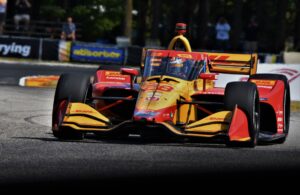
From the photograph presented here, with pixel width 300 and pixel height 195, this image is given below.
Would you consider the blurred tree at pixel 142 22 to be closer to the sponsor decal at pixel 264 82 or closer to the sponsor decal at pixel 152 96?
the sponsor decal at pixel 264 82

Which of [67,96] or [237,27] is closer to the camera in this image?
[67,96]

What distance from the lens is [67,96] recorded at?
12109mm

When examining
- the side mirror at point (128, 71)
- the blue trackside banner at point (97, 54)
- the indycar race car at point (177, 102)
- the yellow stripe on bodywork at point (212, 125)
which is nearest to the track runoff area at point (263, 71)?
the blue trackside banner at point (97, 54)

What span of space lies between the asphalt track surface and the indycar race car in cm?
20

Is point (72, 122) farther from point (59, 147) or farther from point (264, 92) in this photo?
point (264, 92)

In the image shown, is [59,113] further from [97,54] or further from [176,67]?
[97,54]

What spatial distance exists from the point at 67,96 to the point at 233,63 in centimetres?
270

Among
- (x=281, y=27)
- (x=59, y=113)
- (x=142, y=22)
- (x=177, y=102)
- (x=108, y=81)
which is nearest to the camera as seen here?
(x=177, y=102)

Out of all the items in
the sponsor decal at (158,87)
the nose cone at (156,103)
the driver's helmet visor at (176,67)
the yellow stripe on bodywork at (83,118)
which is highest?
the driver's helmet visor at (176,67)

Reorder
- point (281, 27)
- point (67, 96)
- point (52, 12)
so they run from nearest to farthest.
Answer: point (67, 96) < point (281, 27) < point (52, 12)

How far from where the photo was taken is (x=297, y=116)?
58.2ft

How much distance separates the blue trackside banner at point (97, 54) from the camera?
33344mm

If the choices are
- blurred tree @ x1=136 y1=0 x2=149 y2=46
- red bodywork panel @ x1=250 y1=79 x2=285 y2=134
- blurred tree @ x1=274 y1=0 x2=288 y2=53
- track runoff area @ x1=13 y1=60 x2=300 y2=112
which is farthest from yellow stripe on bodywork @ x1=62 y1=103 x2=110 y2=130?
blurred tree @ x1=136 y1=0 x2=149 y2=46

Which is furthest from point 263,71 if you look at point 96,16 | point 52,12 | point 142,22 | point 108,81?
point 142,22
